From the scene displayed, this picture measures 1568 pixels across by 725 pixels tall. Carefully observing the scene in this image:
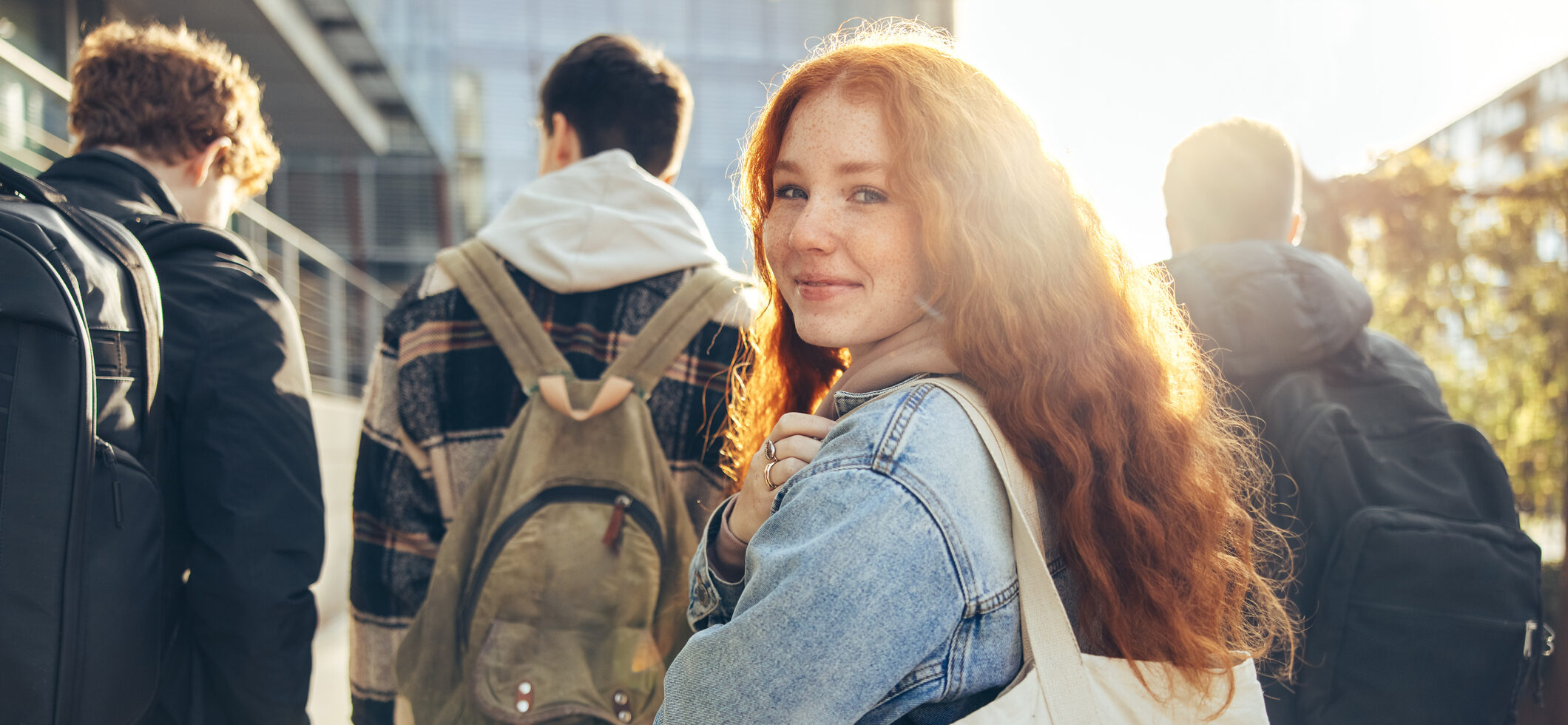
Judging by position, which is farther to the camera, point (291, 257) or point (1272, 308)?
point (291, 257)

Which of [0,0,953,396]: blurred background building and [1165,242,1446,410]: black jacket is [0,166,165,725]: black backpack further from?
[0,0,953,396]: blurred background building

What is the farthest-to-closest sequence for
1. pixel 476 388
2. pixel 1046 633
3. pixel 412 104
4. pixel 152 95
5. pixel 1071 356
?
1. pixel 412 104
2. pixel 152 95
3. pixel 476 388
4. pixel 1071 356
5. pixel 1046 633

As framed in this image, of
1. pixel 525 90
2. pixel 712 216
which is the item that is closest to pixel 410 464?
pixel 712 216

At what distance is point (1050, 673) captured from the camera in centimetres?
109

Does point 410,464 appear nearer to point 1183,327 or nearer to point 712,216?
point 1183,327

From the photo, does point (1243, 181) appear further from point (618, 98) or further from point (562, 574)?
point (562, 574)

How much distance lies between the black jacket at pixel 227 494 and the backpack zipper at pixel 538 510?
0.38 metres

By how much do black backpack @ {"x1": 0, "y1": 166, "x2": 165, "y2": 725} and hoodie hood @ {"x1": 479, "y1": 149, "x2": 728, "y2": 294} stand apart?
0.72 m

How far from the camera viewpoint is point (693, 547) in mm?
2002

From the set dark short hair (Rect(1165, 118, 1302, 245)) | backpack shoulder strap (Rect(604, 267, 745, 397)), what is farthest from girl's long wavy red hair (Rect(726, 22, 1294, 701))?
dark short hair (Rect(1165, 118, 1302, 245))

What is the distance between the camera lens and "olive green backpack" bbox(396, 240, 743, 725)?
188 cm

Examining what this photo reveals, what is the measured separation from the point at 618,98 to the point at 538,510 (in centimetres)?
101

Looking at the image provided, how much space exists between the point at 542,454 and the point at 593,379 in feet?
0.82

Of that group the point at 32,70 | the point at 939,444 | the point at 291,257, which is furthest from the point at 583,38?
the point at 939,444
